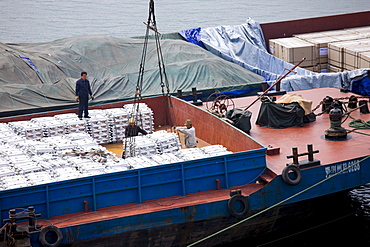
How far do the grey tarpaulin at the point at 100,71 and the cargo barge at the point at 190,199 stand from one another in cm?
933

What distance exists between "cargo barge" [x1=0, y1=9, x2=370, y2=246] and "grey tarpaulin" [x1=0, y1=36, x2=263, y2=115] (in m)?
9.33

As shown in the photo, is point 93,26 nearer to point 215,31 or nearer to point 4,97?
point 215,31

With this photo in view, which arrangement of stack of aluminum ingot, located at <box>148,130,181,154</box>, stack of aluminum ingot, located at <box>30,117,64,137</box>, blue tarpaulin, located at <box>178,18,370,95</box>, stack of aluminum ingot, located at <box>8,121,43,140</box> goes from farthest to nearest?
blue tarpaulin, located at <box>178,18,370,95</box> → stack of aluminum ingot, located at <box>30,117,64,137</box> → stack of aluminum ingot, located at <box>8,121,43,140</box> → stack of aluminum ingot, located at <box>148,130,181,154</box>

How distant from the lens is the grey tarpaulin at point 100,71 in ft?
68.2

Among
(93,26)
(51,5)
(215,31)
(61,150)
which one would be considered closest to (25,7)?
(51,5)

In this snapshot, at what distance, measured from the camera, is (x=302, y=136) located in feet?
49.2

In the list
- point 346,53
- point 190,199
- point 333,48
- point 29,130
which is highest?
point 333,48

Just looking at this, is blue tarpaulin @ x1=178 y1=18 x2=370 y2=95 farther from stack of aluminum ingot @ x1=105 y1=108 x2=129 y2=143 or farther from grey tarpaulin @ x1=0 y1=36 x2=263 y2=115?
stack of aluminum ingot @ x1=105 y1=108 x2=129 y2=143

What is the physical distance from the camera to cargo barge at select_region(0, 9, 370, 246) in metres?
11.0

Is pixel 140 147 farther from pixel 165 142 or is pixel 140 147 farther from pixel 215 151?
pixel 215 151

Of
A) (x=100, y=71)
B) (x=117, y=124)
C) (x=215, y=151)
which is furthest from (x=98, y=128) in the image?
(x=100, y=71)

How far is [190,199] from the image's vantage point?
11.9m

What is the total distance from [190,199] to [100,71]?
12.6 metres

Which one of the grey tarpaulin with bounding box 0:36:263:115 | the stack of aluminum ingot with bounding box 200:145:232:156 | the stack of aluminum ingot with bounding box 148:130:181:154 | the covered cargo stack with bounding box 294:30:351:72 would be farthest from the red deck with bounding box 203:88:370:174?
the covered cargo stack with bounding box 294:30:351:72
